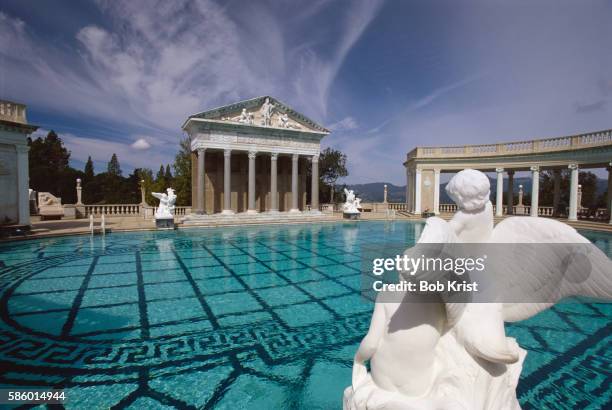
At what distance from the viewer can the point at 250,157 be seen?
22766 mm

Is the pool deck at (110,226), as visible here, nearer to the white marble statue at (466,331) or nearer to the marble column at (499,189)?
the marble column at (499,189)

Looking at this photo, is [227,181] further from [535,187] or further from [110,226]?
[535,187]

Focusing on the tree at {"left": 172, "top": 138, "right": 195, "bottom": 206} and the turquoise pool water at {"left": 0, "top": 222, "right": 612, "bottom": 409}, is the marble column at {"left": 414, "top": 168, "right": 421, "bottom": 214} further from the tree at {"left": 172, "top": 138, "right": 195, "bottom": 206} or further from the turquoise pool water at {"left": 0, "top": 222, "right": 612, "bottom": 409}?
Result: the tree at {"left": 172, "top": 138, "right": 195, "bottom": 206}

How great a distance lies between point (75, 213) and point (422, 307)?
25933 mm

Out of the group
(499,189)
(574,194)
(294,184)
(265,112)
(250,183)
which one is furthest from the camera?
(294,184)

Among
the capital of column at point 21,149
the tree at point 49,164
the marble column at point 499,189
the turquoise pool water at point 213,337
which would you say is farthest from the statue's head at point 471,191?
the tree at point 49,164

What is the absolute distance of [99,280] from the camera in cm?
763

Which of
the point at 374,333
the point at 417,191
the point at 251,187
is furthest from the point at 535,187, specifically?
the point at 374,333

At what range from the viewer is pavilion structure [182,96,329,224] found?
70.0 ft

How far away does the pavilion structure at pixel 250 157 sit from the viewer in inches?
840

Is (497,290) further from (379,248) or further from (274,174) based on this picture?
(274,174)

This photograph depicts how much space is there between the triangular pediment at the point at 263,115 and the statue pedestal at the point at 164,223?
25.2 ft

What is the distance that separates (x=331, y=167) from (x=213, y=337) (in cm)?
3563

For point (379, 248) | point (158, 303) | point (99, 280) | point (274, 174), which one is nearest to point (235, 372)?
point (158, 303)
